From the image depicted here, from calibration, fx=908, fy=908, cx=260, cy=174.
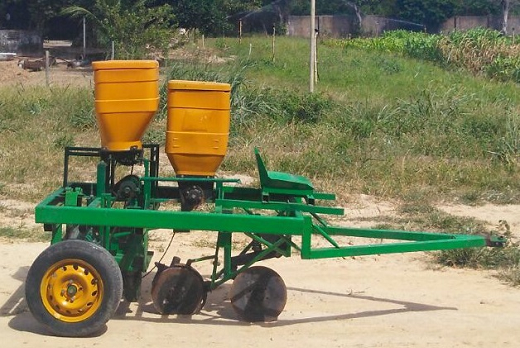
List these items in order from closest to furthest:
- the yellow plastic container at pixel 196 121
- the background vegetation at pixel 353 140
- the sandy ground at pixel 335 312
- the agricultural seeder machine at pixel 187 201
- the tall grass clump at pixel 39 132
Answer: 1. the sandy ground at pixel 335 312
2. the agricultural seeder machine at pixel 187 201
3. the yellow plastic container at pixel 196 121
4. the background vegetation at pixel 353 140
5. the tall grass clump at pixel 39 132

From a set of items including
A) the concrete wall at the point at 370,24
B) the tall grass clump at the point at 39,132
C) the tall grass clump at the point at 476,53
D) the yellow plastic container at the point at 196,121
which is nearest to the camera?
Answer: the yellow plastic container at the point at 196,121

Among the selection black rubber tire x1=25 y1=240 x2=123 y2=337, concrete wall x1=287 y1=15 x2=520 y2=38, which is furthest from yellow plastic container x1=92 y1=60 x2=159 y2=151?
concrete wall x1=287 y1=15 x2=520 y2=38

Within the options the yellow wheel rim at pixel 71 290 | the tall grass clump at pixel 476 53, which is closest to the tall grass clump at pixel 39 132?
the yellow wheel rim at pixel 71 290

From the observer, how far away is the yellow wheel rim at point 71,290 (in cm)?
611

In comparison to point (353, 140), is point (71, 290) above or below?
below

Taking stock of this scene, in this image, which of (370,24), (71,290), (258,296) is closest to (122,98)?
(71,290)

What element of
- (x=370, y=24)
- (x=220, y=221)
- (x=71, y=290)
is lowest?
(x=71, y=290)

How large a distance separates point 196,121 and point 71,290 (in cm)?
151

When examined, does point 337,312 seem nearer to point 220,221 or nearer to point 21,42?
point 220,221

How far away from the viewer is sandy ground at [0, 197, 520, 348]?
6.27 m

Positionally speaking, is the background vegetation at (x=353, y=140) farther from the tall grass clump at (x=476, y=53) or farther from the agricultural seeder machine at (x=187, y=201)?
the tall grass clump at (x=476, y=53)

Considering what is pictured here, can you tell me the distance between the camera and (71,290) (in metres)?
6.13

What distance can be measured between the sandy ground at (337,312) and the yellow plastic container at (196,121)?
1238 millimetres

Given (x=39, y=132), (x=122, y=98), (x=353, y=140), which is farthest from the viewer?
(x=39, y=132)
